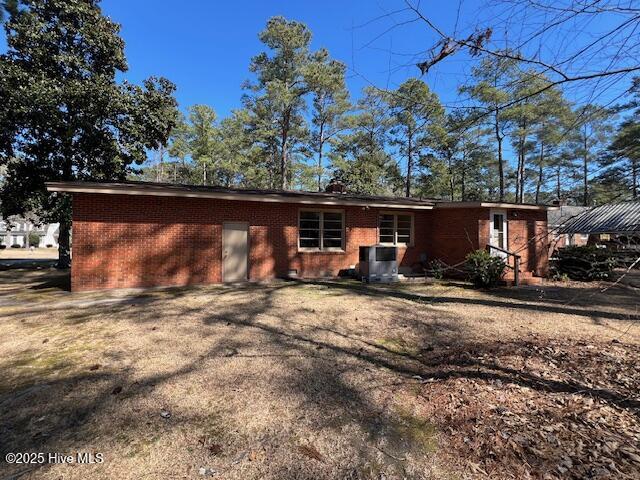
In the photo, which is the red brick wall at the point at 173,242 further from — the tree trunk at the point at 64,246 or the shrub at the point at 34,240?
the shrub at the point at 34,240

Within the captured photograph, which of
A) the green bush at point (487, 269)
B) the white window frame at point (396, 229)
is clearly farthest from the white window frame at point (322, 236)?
the green bush at point (487, 269)

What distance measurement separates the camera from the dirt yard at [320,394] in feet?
8.80

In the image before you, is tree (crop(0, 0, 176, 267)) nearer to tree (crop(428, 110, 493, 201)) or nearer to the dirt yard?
the dirt yard

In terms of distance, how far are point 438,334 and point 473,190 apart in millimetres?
39099

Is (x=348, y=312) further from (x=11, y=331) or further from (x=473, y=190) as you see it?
(x=473, y=190)

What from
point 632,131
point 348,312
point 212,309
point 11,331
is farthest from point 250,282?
point 632,131

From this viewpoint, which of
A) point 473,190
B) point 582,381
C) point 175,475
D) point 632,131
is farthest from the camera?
point 473,190

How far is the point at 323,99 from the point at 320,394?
31.5 metres

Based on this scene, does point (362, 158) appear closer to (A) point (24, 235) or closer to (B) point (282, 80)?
(B) point (282, 80)

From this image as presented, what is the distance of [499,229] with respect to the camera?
45.7 ft

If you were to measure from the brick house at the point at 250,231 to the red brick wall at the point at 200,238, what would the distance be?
0.03 metres

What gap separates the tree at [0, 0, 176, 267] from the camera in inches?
609

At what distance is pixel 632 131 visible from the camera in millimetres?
20719

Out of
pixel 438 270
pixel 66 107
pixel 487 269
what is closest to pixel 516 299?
pixel 487 269
